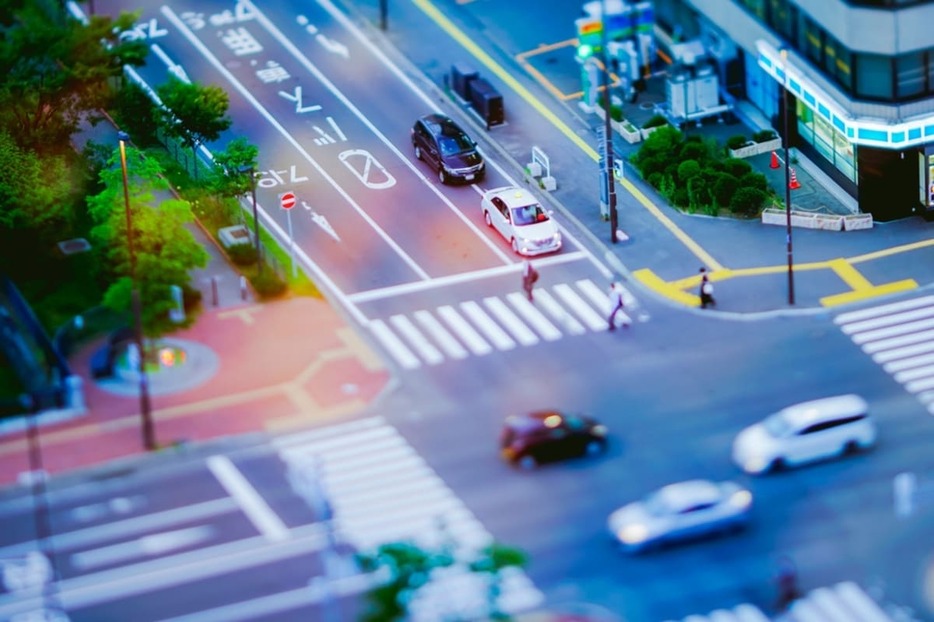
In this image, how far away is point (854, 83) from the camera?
8188 cm

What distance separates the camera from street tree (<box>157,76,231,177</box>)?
87812 millimetres

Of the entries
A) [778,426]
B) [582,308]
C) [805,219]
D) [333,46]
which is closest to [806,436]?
[778,426]

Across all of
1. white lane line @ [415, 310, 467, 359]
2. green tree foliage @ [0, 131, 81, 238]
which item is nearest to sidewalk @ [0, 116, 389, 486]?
white lane line @ [415, 310, 467, 359]

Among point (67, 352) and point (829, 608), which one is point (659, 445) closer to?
point (829, 608)

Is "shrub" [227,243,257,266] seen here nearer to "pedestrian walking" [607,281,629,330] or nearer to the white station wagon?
the white station wagon

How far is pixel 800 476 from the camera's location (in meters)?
69.3

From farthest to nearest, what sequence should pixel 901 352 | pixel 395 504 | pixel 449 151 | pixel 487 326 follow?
pixel 449 151, pixel 487 326, pixel 901 352, pixel 395 504

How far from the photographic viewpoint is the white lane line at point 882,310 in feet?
257

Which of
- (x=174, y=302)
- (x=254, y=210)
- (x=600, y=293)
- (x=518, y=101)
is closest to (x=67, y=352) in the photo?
(x=174, y=302)

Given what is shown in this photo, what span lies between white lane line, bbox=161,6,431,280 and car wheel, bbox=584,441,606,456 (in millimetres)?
14601

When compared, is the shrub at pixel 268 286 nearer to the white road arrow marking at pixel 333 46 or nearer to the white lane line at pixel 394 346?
the white lane line at pixel 394 346

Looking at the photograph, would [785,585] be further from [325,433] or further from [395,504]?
[325,433]

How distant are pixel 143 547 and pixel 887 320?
29224 millimetres

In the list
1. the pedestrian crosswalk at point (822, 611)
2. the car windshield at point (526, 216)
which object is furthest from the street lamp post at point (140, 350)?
the pedestrian crosswalk at point (822, 611)
